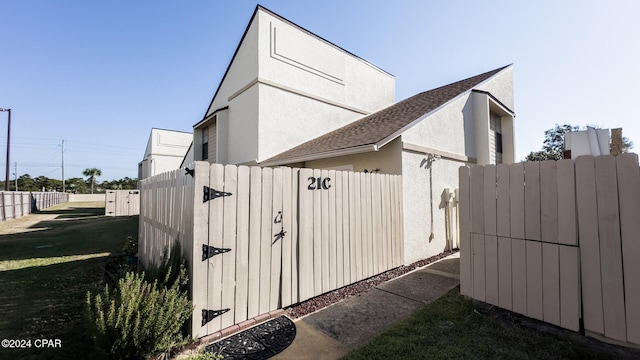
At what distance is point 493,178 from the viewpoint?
3.96 metres

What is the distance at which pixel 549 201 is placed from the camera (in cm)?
339

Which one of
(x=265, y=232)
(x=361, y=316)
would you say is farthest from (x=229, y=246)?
(x=361, y=316)

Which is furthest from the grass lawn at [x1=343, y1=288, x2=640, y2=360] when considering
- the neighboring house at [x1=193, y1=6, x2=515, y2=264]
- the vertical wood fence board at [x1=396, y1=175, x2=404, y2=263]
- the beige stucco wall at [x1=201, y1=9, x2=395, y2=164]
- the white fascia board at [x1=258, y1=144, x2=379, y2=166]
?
the beige stucco wall at [x1=201, y1=9, x2=395, y2=164]

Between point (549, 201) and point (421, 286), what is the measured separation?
105 inches

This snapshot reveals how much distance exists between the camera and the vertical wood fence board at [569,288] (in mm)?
3113

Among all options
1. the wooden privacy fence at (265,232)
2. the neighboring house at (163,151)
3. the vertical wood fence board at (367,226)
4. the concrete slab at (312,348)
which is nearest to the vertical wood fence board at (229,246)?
the wooden privacy fence at (265,232)

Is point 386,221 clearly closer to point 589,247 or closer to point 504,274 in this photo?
point 504,274

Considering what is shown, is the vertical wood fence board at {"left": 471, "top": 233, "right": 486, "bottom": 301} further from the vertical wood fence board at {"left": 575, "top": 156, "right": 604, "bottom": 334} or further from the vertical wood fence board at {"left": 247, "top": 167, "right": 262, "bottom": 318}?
the vertical wood fence board at {"left": 247, "top": 167, "right": 262, "bottom": 318}

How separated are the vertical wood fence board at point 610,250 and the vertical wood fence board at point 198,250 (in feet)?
16.0

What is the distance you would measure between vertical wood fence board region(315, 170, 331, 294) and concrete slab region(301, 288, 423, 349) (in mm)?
466

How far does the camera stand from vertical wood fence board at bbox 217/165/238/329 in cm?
337

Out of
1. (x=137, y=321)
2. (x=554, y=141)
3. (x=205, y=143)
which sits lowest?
(x=137, y=321)

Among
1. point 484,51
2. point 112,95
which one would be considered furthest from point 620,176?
point 112,95

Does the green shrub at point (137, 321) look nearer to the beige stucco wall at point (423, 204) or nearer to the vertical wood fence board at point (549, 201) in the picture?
the vertical wood fence board at point (549, 201)
